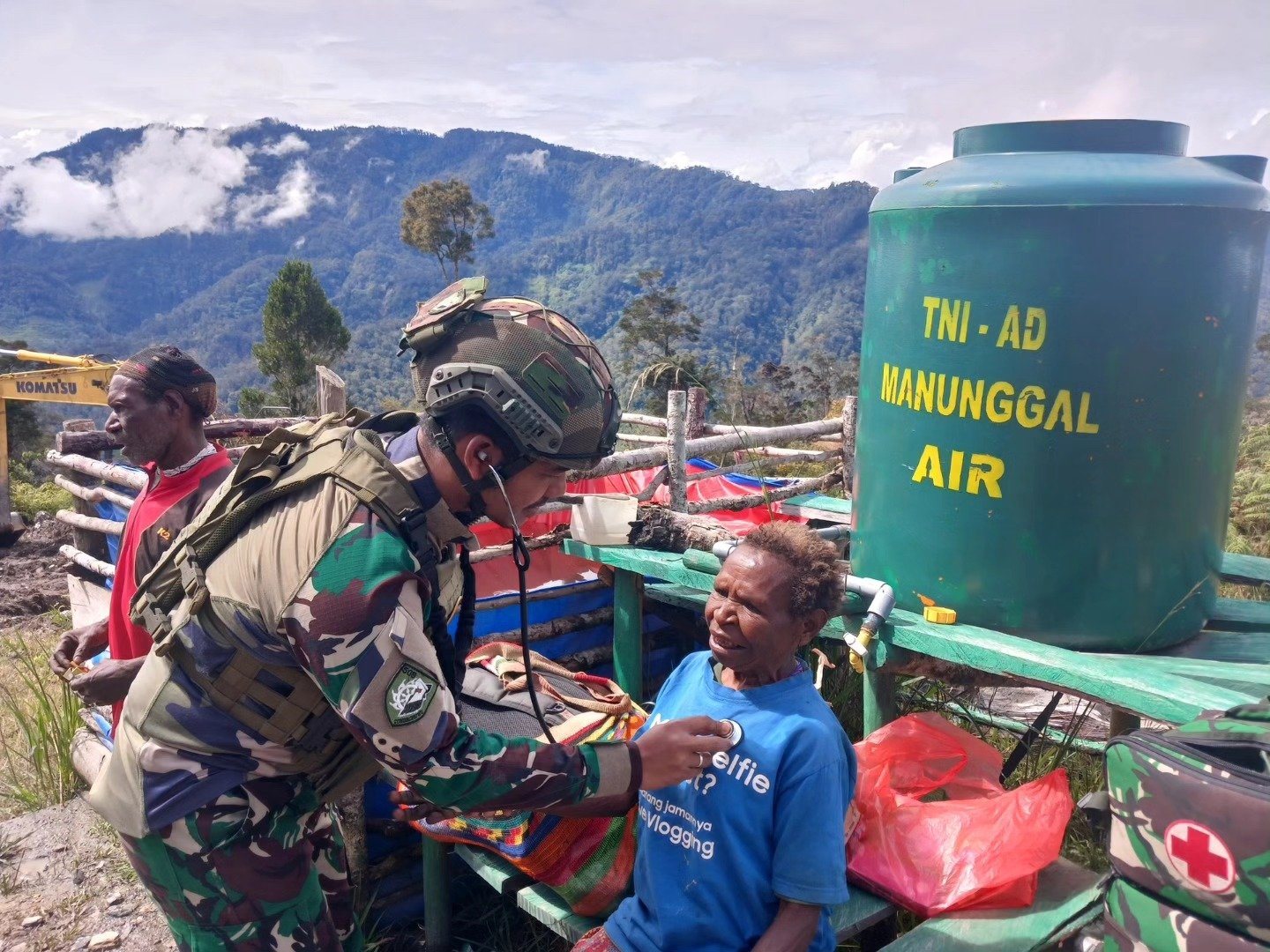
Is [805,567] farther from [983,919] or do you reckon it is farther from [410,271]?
[410,271]

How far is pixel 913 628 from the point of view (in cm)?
277

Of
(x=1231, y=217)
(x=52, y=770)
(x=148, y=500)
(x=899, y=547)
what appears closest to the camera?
(x=1231, y=217)

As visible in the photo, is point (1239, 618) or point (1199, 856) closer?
point (1199, 856)

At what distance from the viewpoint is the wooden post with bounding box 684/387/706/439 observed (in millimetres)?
9359

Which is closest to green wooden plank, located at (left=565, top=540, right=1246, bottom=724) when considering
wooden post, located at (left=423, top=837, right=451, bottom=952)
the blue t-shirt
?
the blue t-shirt

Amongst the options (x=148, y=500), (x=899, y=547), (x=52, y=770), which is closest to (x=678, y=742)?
(x=899, y=547)

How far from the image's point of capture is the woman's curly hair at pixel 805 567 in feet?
7.40

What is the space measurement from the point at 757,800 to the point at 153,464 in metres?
2.51

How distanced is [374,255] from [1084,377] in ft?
611

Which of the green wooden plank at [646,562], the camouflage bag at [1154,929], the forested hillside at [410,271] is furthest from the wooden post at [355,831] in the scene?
the forested hillside at [410,271]

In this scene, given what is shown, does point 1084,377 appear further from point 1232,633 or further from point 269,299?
point 269,299

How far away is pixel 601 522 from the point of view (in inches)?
156

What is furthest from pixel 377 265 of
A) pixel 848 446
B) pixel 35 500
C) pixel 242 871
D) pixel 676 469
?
pixel 242 871

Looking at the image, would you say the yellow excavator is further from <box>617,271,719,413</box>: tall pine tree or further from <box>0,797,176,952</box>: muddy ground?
<box>617,271,719,413</box>: tall pine tree
